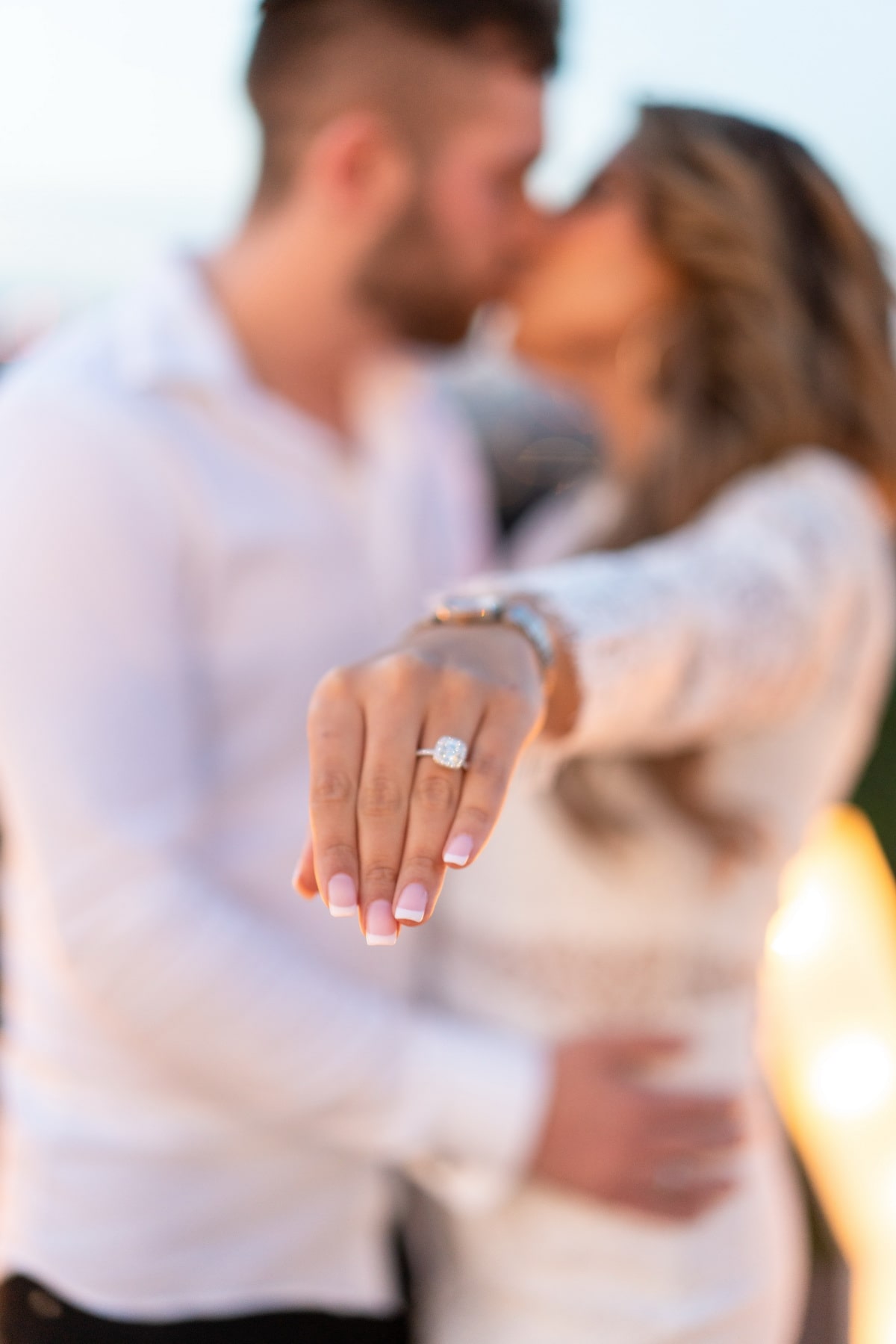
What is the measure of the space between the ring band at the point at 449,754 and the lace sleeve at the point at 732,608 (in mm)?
256

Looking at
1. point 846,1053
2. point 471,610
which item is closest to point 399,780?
point 471,610

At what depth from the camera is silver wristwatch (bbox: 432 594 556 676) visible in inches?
27.8

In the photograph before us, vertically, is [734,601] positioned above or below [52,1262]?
above

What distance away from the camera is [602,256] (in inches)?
56.0

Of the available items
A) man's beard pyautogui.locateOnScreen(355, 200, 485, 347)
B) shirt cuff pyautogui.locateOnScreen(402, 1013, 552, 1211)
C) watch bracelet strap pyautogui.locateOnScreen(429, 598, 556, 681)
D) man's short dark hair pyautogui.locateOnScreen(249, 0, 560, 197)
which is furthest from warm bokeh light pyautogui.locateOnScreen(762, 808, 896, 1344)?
man's short dark hair pyautogui.locateOnScreen(249, 0, 560, 197)

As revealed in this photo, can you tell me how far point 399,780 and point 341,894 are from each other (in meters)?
0.06

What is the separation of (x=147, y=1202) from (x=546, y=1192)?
16.8 inches

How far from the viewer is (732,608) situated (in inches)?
35.6

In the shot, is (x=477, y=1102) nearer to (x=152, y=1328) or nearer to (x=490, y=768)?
(x=152, y=1328)

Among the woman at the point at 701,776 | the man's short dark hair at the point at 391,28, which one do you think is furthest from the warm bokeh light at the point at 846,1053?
the man's short dark hair at the point at 391,28

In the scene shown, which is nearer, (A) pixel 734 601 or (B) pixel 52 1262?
(A) pixel 734 601

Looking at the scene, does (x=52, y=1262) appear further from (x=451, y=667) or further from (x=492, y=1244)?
(x=451, y=667)

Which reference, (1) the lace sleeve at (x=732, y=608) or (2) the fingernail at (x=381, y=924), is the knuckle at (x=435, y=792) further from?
(1) the lace sleeve at (x=732, y=608)

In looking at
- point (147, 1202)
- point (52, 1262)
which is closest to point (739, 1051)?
point (147, 1202)
